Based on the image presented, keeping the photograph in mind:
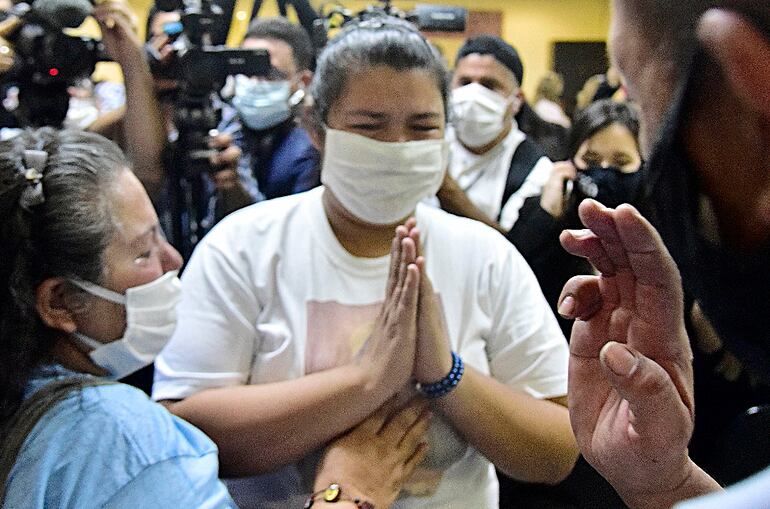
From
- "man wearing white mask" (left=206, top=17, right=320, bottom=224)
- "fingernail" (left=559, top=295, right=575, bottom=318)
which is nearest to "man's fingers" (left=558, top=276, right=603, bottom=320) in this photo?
"fingernail" (left=559, top=295, right=575, bottom=318)

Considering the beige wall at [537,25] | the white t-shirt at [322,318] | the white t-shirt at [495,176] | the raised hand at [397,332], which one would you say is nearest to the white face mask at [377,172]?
the white t-shirt at [322,318]

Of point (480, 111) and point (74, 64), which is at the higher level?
point (74, 64)

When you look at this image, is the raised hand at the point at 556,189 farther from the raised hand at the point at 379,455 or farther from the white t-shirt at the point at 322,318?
the raised hand at the point at 379,455

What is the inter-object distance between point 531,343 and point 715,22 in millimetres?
909

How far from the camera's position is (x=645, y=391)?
0.80 metres

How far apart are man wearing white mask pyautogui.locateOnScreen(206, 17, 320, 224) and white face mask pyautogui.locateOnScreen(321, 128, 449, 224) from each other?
0.49 metres

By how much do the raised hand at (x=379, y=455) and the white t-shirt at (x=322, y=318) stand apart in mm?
50

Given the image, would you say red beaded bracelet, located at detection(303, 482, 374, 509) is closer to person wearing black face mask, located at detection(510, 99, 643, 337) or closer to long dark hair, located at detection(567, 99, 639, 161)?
person wearing black face mask, located at detection(510, 99, 643, 337)

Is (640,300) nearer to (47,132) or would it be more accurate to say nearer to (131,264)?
(131,264)

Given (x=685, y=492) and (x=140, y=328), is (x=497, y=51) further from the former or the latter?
(x=685, y=492)

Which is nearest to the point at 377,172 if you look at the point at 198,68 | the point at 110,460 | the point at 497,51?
the point at 198,68

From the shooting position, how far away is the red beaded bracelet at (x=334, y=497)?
114cm

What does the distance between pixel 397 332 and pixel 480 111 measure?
1.20 metres

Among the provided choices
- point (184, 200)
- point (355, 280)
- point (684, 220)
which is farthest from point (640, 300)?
point (184, 200)
